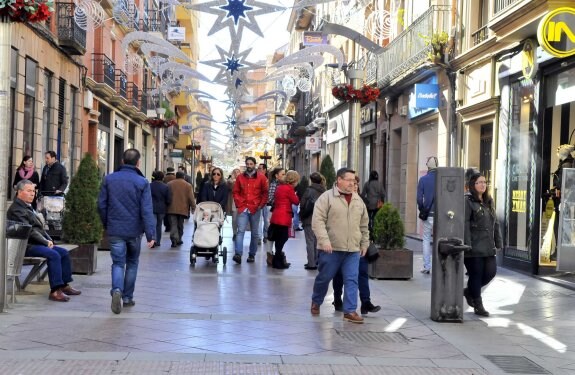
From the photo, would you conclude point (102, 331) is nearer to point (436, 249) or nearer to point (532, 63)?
point (436, 249)

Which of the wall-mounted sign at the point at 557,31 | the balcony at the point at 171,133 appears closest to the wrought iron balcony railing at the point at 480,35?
the wall-mounted sign at the point at 557,31

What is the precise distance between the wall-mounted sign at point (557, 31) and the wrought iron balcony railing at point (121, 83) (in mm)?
23684

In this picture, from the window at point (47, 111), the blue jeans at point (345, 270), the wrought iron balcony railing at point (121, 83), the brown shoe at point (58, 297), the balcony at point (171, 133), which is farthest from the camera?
the balcony at point (171, 133)

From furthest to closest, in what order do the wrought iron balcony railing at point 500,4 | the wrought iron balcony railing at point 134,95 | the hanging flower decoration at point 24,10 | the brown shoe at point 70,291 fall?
1. the wrought iron balcony railing at point 134,95
2. the wrought iron balcony railing at point 500,4
3. the brown shoe at point 70,291
4. the hanging flower decoration at point 24,10

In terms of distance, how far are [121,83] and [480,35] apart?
20.2 metres

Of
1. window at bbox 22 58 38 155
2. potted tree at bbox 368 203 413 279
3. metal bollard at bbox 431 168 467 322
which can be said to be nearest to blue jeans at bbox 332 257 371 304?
metal bollard at bbox 431 168 467 322

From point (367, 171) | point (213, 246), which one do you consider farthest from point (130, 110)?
point (213, 246)

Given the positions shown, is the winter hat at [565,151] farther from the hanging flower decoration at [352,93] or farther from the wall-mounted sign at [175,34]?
the wall-mounted sign at [175,34]

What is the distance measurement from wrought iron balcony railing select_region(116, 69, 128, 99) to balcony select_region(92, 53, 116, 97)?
5.73ft

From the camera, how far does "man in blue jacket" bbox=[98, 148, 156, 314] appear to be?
9195mm

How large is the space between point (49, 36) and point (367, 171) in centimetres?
1397

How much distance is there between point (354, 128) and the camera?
1599 cm

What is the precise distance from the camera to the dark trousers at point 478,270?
9.48 meters

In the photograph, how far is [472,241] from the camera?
946 centimetres
